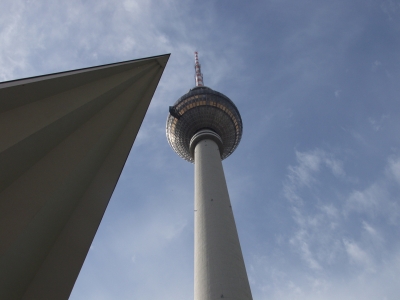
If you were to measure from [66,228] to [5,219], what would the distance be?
1506 mm

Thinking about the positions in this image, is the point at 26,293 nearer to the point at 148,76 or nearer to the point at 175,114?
the point at 148,76

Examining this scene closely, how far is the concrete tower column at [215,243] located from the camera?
1059 inches

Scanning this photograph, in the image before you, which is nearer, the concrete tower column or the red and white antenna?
the concrete tower column

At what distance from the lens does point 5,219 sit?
159 inches

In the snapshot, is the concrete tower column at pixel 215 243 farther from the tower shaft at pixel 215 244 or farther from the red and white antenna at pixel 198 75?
the red and white antenna at pixel 198 75

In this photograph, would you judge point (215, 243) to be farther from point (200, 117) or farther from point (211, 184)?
point (200, 117)

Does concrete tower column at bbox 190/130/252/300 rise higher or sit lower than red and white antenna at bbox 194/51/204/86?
lower

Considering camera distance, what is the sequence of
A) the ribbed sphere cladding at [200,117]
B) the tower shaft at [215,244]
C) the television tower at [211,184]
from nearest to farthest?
the tower shaft at [215,244] < the television tower at [211,184] < the ribbed sphere cladding at [200,117]

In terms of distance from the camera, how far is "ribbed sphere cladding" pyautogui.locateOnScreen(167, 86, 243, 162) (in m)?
53.0

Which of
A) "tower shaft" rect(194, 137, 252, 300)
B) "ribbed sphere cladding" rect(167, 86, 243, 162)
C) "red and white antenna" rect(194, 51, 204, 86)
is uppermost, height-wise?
"red and white antenna" rect(194, 51, 204, 86)

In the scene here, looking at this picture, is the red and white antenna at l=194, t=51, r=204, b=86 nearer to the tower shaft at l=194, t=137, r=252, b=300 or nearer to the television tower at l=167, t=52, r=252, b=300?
the television tower at l=167, t=52, r=252, b=300

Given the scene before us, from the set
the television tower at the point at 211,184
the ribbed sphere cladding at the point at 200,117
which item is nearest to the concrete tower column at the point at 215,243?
the television tower at the point at 211,184

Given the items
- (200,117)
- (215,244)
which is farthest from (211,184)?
(200,117)

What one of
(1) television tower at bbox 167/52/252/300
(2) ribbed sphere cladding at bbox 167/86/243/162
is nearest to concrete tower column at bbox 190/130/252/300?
(1) television tower at bbox 167/52/252/300
